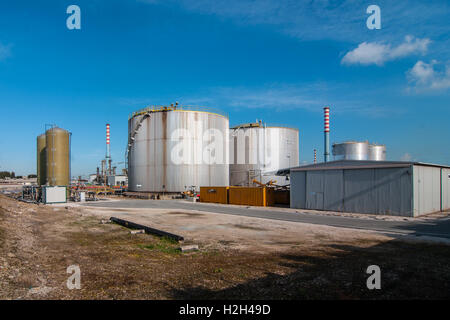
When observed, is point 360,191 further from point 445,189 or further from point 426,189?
point 445,189

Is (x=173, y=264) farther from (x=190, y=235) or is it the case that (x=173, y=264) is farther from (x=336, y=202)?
Result: (x=336, y=202)

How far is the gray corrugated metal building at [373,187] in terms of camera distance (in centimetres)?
2178

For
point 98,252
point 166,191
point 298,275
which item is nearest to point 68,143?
point 166,191

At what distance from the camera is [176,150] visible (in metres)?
41.0

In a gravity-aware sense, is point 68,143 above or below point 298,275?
above

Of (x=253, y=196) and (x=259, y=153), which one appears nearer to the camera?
(x=253, y=196)

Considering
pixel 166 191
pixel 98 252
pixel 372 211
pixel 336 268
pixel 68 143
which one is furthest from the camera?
pixel 166 191

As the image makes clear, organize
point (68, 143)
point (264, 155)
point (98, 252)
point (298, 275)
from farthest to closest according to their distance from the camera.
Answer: point (264, 155)
point (68, 143)
point (98, 252)
point (298, 275)

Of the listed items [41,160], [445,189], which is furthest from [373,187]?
[41,160]

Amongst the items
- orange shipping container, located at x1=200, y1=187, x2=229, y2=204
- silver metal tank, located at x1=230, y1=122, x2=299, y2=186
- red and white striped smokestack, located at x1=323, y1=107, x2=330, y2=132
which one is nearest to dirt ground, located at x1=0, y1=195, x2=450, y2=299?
orange shipping container, located at x1=200, y1=187, x2=229, y2=204

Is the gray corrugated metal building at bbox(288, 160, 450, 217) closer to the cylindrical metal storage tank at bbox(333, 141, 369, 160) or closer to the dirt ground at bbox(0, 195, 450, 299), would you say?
the dirt ground at bbox(0, 195, 450, 299)

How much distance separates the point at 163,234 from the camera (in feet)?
45.8

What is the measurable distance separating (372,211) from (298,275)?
17.9 meters

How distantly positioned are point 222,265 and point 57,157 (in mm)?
34442
